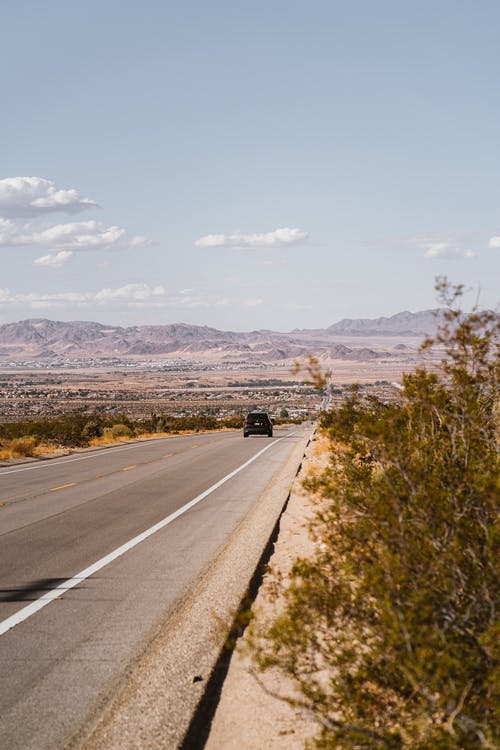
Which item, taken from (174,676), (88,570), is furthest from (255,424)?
(174,676)

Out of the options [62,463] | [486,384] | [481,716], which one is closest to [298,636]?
[481,716]

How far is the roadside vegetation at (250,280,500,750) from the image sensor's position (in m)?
3.36

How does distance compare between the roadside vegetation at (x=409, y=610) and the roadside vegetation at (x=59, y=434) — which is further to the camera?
the roadside vegetation at (x=59, y=434)

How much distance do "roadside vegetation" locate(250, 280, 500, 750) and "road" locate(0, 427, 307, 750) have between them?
1858mm

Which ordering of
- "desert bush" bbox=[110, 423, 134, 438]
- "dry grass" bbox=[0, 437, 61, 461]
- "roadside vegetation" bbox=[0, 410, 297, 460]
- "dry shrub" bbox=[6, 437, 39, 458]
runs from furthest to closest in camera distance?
"desert bush" bbox=[110, 423, 134, 438]
"roadside vegetation" bbox=[0, 410, 297, 460]
"dry shrub" bbox=[6, 437, 39, 458]
"dry grass" bbox=[0, 437, 61, 461]

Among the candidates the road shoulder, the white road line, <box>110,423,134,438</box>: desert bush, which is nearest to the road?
the white road line

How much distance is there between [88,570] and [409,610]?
639cm

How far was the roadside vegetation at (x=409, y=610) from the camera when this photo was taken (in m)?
3.36

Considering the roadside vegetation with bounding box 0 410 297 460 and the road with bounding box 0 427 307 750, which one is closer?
the road with bounding box 0 427 307 750

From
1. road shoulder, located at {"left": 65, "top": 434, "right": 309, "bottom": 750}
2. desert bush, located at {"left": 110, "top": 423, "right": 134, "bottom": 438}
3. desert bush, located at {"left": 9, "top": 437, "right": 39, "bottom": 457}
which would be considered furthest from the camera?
desert bush, located at {"left": 110, "top": 423, "right": 134, "bottom": 438}

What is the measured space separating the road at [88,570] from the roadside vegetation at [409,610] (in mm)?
1858

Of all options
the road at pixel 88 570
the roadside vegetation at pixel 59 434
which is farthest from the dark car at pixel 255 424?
the road at pixel 88 570

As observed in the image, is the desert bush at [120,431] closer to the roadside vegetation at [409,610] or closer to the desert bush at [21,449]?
the desert bush at [21,449]

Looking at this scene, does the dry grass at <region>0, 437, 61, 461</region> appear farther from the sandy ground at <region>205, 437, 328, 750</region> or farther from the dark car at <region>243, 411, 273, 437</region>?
the sandy ground at <region>205, 437, 328, 750</region>
